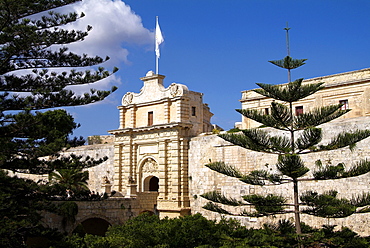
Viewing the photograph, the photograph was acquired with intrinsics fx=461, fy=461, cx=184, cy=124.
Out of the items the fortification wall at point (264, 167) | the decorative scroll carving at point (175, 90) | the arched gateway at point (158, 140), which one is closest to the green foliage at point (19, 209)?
the fortification wall at point (264, 167)

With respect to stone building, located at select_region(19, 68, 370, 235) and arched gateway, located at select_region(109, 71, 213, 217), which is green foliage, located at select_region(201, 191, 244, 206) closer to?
stone building, located at select_region(19, 68, 370, 235)

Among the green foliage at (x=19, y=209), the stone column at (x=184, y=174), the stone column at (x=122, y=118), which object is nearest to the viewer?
the green foliage at (x=19, y=209)

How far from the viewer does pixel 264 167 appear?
16.9 m

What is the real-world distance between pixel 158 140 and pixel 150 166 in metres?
1.46

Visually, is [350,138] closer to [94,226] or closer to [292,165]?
[292,165]

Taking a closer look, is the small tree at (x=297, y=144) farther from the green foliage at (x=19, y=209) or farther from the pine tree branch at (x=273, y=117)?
the green foliage at (x=19, y=209)

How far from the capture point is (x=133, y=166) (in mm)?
21219

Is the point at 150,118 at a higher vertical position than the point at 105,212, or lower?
higher

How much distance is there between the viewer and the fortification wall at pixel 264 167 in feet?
45.6

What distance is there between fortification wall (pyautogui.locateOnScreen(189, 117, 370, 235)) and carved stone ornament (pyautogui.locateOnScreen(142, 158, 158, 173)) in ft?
6.21

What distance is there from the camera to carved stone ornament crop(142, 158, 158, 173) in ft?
67.6

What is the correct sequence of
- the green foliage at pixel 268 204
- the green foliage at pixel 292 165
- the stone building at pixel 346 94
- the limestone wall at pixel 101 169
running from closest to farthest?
the green foliage at pixel 292 165 < the green foliage at pixel 268 204 < the stone building at pixel 346 94 < the limestone wall at pixel 101 169

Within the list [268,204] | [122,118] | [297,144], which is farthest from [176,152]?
[297,144]

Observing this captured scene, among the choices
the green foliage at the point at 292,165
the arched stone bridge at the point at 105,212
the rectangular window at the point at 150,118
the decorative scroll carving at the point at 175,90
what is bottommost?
the arched stone bridge at the point at 105,212
